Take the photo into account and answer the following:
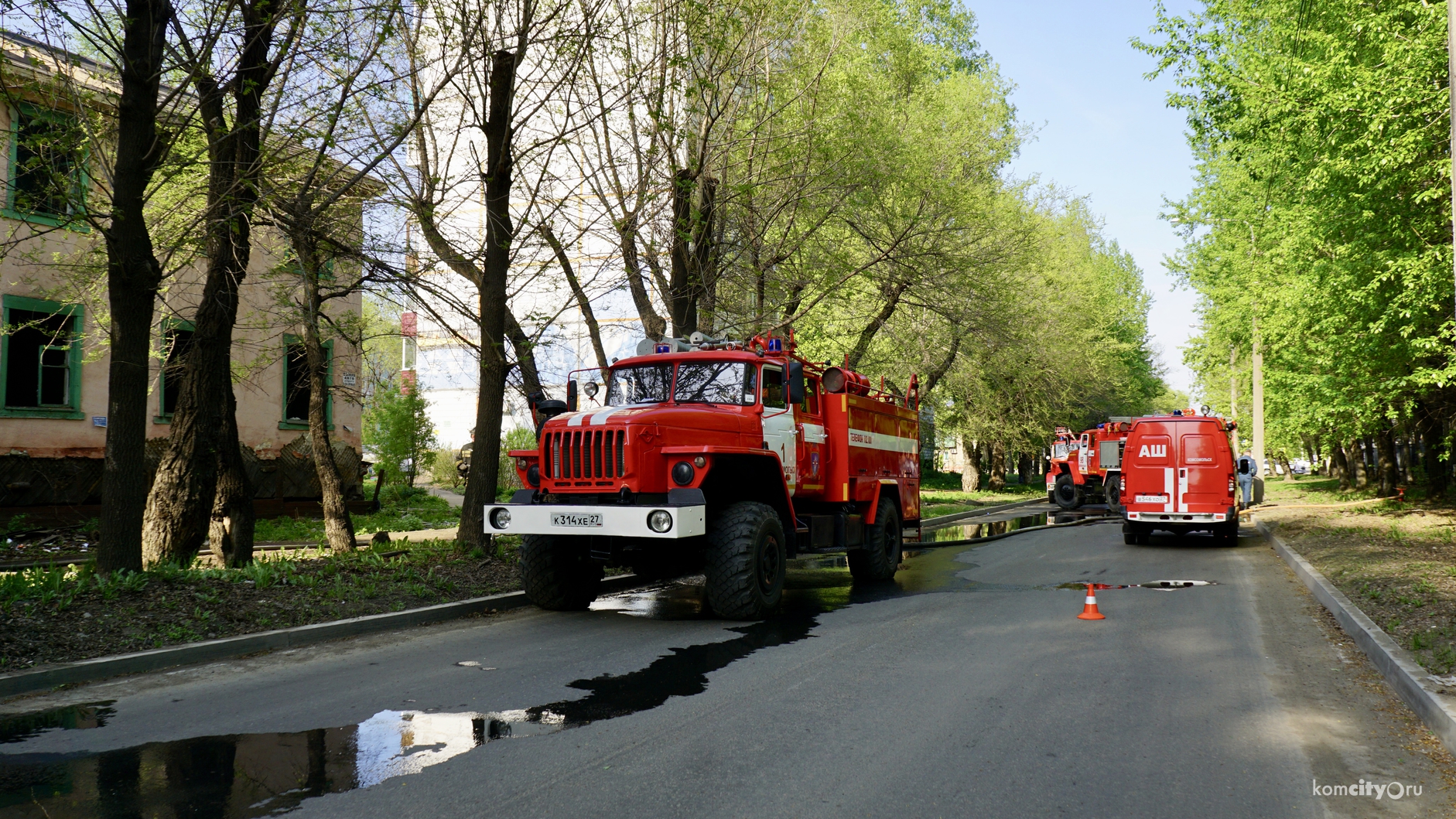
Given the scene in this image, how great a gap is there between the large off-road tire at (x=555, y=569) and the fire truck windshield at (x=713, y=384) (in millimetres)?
2058

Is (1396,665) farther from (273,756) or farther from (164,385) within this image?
(164,385)

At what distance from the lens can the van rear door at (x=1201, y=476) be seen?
17875mm

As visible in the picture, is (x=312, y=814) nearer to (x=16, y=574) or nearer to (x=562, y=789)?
(x=562, y=789)

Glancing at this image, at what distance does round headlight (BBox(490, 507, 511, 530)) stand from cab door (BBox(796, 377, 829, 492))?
3.46m

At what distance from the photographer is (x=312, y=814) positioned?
436cm

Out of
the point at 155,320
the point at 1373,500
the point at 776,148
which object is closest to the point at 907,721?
the point at 776,148

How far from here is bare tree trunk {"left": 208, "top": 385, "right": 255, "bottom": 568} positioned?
37.4 feet

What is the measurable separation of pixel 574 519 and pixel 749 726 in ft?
12.8

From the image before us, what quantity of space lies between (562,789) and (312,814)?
1.12m

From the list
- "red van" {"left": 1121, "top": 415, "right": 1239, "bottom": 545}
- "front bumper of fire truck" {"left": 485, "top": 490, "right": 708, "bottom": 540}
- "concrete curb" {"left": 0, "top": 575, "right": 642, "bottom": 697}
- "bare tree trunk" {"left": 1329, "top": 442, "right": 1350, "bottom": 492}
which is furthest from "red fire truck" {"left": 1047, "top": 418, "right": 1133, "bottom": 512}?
"concrete curb" {"left": 0, "top": 575, "right": 642, "bottom": 697}

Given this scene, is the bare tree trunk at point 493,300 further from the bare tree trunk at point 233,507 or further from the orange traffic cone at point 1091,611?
the orange traffic cone at point 1091,611

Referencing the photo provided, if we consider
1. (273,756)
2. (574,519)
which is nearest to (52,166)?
(574,519)

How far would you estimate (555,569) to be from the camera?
10367 millimetres

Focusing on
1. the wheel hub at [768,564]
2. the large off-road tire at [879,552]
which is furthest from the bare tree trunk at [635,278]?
the wheel hub at [768,564]
